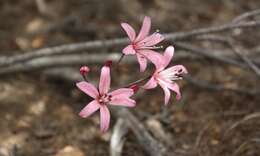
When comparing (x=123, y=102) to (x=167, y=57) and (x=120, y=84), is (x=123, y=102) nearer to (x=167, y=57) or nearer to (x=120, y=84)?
(x=167, y=57)

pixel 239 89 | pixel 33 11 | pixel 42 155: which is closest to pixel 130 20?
pixel 33 11

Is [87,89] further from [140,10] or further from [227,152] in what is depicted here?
[140,10]

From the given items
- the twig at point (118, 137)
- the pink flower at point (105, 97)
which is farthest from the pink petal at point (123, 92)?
the twig at point (118, 137)

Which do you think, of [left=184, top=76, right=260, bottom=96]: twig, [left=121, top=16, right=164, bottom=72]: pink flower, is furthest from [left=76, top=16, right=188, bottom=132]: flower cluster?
[left=184, top=76, right=260, bottom=96]: twig

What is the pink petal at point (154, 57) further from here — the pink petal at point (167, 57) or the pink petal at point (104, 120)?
the pink petal at point (104, 120)

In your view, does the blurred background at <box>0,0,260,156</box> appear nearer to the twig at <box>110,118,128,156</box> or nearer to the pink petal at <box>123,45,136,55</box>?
the twig at <box>110,118,128,156</box>

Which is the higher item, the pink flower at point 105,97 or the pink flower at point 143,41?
the pink flower at point 143,41
